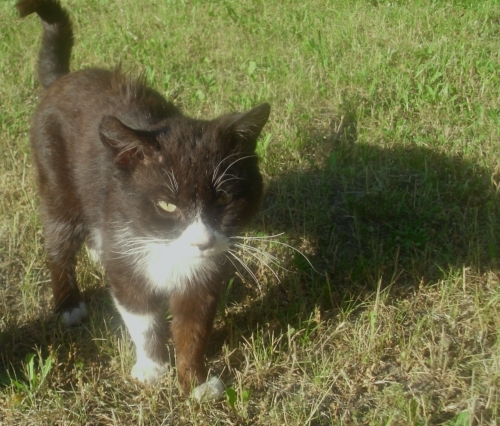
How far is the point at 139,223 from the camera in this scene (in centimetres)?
248

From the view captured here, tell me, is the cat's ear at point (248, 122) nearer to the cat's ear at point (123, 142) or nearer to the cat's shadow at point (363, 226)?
the cat's ear at point (123, 142)

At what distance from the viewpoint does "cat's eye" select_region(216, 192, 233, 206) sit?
7.93ft

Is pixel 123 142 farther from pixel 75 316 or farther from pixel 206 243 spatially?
pixel 75 316

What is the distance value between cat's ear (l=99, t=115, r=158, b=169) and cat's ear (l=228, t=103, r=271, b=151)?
35cm

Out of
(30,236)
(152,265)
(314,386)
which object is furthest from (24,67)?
(314,386)

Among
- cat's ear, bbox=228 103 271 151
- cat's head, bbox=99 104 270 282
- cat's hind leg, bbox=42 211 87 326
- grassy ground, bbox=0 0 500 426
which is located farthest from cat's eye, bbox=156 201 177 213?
cat's hind leg, bbox=42 211 87 326

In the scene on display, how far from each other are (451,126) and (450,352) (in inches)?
75.7

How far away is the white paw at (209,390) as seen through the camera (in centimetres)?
263

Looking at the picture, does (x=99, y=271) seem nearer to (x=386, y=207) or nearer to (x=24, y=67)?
(x=386, y=207)

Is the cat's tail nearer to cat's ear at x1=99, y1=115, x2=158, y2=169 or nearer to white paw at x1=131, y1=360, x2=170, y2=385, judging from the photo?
cat's ear at x1=99, y1=115, x2=158, y2=169

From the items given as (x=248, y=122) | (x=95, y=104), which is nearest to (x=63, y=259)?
(x=95, y=104)

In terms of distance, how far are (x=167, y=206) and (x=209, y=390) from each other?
85 cm

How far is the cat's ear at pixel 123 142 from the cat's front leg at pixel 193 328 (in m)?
0.64

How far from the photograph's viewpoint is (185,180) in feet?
7.71
